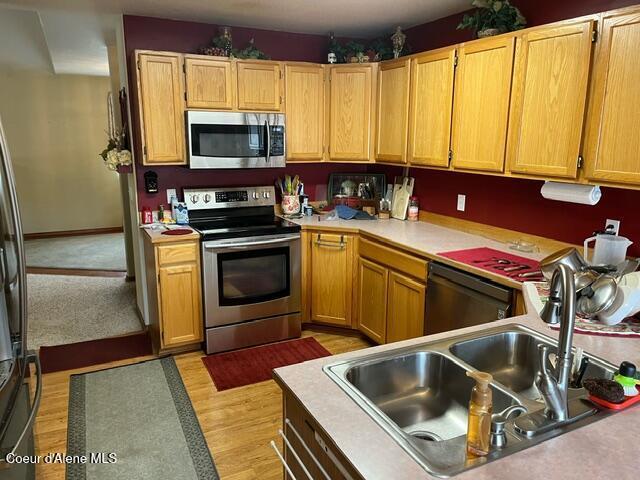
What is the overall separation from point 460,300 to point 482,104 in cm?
118

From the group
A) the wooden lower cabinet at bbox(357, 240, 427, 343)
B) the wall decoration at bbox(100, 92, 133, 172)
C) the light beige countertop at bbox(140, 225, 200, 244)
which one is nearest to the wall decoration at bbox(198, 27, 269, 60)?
the wall decoration at bbox(100, 92, 133, 172)

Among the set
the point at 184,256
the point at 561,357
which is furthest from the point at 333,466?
the point at 184,256

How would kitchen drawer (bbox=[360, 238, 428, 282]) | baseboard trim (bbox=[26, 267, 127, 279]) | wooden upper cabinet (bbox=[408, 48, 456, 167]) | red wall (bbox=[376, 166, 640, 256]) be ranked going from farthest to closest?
baseboard trim (bbox=[26, 267, 127, 279]), wooden upper cabinet (bbox=[408, 48, 456, 167]), kitchen drawer (bbox=[360, 238, 428, 282]), red wall (bbox=[376, 166, 640, 256])

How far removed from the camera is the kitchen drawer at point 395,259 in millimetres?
2934

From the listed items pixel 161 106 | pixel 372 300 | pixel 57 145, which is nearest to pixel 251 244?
pixel 372 300

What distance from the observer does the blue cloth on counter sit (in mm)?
3887

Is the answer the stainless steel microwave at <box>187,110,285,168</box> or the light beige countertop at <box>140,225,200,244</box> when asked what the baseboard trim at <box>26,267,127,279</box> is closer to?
the light beige countertop at <box>140,225,200,244</box>

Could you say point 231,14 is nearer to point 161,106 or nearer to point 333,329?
point 161,106

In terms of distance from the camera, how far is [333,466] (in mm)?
1166

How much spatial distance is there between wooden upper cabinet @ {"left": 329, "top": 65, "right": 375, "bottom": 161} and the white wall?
5111 mm

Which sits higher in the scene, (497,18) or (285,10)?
(285,10)

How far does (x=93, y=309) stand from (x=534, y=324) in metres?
3.97

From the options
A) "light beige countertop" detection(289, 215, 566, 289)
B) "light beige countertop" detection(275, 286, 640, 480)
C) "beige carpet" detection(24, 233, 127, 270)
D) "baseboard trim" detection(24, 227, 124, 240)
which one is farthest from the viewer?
"baseboard trim" detection(24, 227, 124, 240)

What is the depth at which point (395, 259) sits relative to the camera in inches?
125
